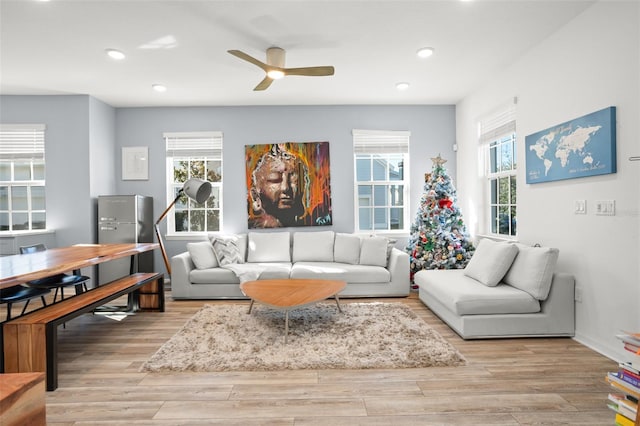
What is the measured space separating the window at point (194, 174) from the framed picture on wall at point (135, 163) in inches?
14.1

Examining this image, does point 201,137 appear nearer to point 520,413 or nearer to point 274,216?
point 274,216

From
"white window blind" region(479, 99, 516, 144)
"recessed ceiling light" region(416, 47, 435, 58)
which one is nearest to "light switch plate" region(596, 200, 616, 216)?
"white window blind" region(479, 99, 516, 144)

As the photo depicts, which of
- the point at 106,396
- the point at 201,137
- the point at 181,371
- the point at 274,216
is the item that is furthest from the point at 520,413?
the point at 201,137

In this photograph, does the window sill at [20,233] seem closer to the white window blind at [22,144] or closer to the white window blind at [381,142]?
the white window blind at [22,144]

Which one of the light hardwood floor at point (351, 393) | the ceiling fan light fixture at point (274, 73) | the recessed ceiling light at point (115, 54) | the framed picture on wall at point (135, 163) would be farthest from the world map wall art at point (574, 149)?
the framed picture on wall at point (135, 163)

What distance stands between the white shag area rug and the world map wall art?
1.88m

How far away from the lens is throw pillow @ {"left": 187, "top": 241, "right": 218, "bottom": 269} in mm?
4543

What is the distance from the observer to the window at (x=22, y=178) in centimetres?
492

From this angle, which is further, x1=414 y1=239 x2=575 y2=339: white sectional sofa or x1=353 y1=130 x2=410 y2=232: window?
x1=353 y1=130 x2=410 y2=232: window

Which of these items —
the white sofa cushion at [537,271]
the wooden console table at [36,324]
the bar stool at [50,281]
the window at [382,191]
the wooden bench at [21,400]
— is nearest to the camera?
the wooden bench at [21,400]

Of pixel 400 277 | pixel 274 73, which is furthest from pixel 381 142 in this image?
pixel 274 73

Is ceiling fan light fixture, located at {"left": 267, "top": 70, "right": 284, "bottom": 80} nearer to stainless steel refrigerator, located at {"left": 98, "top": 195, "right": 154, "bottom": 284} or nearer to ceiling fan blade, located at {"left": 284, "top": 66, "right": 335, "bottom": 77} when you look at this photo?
ceiling fan blade, located at {"left": 284, "top": 66, "right": 335, "bottom": 77}

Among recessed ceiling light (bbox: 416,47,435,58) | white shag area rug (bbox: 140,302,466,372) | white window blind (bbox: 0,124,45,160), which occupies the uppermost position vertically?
recessed ceiling light (bbox: 416,47,435,58)

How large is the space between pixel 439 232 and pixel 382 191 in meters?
1.25
